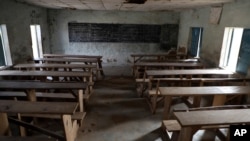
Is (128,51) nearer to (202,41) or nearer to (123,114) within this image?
(202,41)

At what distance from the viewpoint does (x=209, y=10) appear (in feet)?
18.1

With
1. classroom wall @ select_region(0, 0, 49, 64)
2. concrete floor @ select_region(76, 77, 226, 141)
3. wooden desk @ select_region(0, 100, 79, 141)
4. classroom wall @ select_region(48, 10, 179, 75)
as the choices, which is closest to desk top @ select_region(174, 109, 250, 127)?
concrete floor @ select_region(76, 77, 226, 141)

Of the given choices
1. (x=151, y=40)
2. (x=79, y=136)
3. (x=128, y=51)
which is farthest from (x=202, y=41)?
(x=79, y=136)

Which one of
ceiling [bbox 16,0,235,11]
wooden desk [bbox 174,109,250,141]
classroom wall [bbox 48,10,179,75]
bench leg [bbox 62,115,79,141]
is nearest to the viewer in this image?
wooden desk [bbox 174,109,250,141]

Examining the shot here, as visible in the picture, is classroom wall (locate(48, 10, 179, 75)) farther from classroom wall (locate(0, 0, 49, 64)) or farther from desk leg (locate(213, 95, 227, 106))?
desk leg (locate(213, 95, 227, 106))

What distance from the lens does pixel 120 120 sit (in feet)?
11.8

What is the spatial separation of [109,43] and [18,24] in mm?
3708

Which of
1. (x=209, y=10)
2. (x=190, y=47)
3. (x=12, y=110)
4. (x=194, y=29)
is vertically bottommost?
(x=12, y=110)

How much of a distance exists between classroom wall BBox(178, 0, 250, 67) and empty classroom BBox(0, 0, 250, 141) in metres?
0.02

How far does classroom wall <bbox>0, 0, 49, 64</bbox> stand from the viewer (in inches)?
191

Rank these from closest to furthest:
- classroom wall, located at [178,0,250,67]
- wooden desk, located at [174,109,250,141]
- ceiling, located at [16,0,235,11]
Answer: wooden desk, located at [174,109,250,141], classroom wall, located at [178,0,250,67], ceiling, located at [16,0,235,11]

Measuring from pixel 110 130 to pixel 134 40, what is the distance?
5.58 m

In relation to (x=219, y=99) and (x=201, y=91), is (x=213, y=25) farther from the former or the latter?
(x=201, y=91)

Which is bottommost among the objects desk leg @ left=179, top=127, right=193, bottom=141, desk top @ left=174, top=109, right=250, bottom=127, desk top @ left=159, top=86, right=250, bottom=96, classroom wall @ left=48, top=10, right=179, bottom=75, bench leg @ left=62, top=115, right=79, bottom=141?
bench leg @ left=62, top=115, right=79, bottom=141
